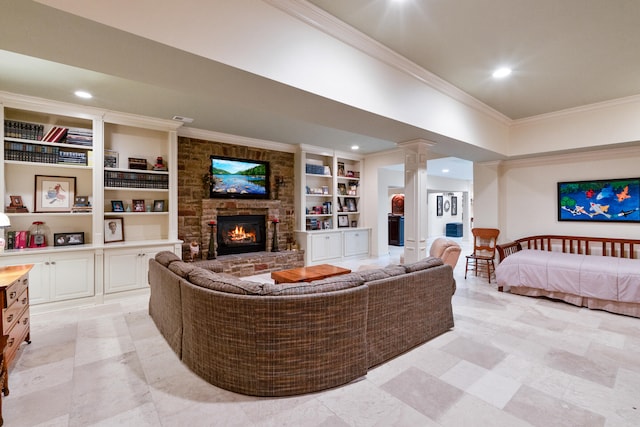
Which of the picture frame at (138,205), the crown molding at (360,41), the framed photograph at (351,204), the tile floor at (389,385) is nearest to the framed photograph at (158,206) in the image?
the picture frame at (138,205)

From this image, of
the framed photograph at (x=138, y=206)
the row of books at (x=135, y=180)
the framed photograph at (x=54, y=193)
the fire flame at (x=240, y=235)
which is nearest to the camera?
the framed photograph at (x=54, y=193)

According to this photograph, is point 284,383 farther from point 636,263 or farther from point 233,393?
point 636,263

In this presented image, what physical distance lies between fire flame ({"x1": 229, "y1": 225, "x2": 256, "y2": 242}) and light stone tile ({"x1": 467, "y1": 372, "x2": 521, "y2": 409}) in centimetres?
463

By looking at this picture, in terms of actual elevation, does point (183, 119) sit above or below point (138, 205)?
above

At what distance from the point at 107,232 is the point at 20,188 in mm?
1094

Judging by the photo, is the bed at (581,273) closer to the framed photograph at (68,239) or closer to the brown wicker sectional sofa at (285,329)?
the brown wicker sectional sofa at (285,329)

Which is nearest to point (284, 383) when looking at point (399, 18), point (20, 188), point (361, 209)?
point (399, 18)

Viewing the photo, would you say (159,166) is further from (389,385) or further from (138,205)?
(389,385)

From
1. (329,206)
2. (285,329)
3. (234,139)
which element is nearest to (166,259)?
(285,329)

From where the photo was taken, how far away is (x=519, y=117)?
4.54 meters

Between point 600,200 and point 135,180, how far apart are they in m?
7.26

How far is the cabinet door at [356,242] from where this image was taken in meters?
7.00

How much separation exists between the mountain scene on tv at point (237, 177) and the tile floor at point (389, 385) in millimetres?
2906

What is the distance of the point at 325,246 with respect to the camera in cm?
655
